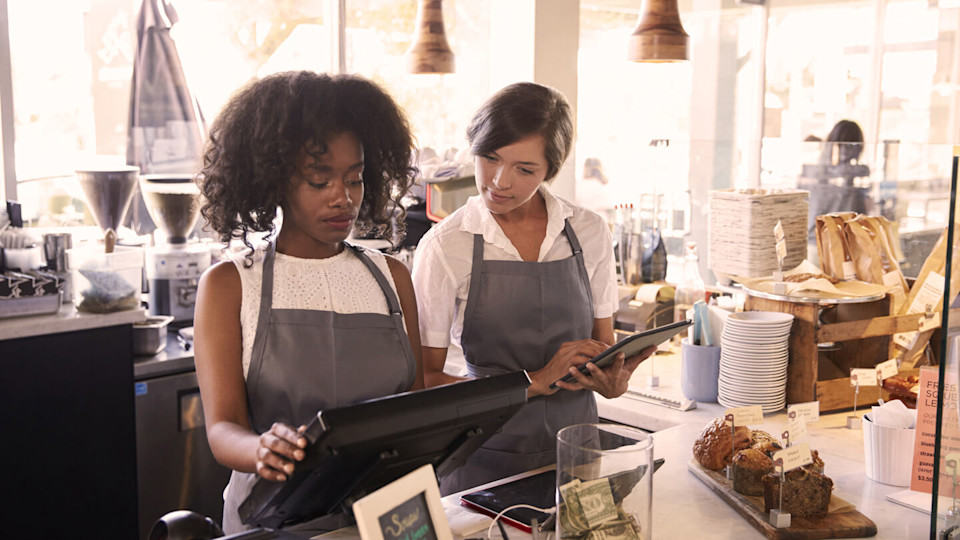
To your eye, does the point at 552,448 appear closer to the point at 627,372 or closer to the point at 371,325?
the point at 627,372

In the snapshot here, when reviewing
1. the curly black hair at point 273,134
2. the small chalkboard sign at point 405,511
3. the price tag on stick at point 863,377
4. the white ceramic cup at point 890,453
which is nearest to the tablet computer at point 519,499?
the small chalkboard sign at point 405,511

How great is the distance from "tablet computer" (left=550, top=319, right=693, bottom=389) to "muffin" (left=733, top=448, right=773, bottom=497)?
11.3 inches

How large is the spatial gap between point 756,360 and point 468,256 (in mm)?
930

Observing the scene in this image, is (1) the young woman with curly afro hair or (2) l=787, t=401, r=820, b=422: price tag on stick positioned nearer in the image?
(1) the young woman with curly afro hair

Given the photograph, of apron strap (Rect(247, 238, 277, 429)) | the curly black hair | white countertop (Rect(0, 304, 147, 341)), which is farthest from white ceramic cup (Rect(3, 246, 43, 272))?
apron strap (Rect(247, 238, 277, 429))

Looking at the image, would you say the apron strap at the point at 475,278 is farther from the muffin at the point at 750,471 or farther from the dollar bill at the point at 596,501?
the dollar bill at the point at 596,501

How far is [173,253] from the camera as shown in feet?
11.2

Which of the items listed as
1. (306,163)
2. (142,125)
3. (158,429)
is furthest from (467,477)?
(142,125)

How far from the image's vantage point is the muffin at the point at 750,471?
1748 millimetres

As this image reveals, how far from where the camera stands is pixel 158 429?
3.15 meters

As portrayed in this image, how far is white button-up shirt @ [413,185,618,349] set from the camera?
6.80 feet

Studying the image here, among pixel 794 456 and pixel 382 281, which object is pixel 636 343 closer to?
pixel 794 456

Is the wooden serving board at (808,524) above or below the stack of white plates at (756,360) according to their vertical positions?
below

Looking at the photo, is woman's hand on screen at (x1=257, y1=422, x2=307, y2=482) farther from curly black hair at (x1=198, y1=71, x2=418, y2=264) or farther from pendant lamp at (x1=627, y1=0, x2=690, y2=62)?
pendant lamp at (x1=627, y1=0, x2=690, y2=62)
